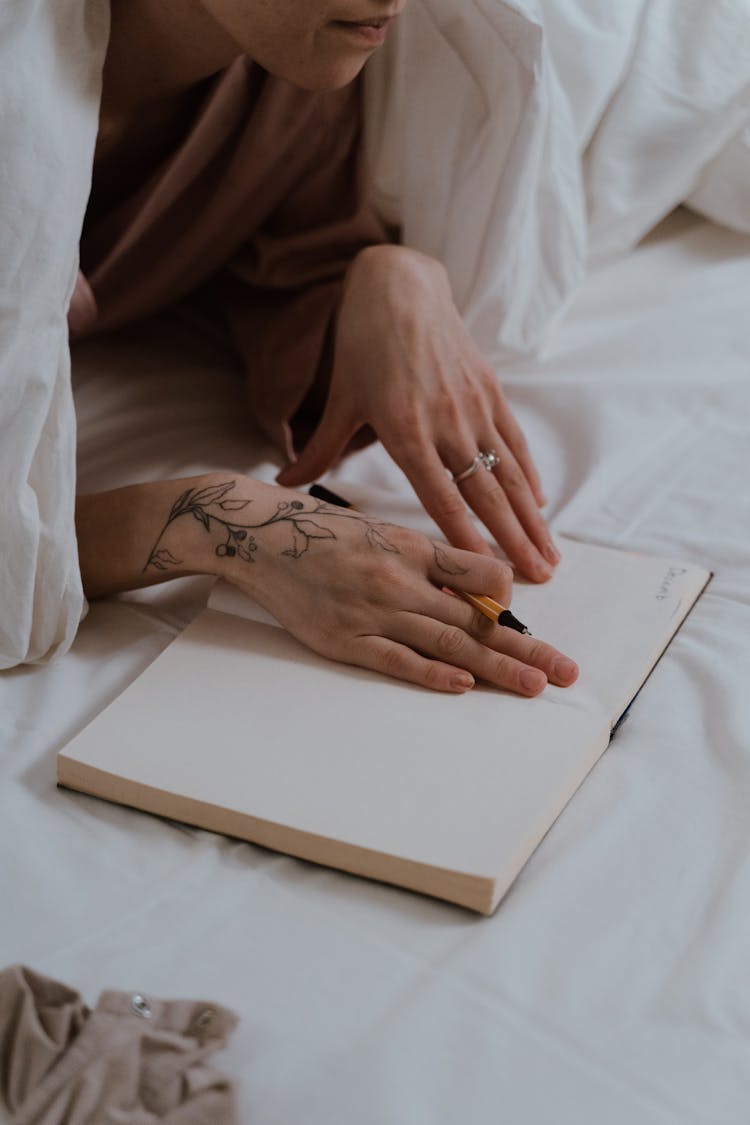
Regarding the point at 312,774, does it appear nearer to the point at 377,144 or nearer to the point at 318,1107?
the point at 318,1107

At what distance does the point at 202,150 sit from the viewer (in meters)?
1.02

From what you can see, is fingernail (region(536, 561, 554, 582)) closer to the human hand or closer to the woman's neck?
the human hand

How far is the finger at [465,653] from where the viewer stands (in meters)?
0.71

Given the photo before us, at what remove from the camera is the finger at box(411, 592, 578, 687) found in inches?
28.6

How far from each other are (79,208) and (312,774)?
373mm

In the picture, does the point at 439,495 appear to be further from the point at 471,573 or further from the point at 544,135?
the point at 544,135

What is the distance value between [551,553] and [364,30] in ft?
1.19

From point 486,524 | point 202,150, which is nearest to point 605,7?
point 202,150

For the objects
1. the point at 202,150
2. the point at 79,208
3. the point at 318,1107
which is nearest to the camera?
the point at 318,1107

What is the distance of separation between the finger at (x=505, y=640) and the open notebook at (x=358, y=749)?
0.01 meters

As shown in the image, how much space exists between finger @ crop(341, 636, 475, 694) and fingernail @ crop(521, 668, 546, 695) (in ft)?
0.10

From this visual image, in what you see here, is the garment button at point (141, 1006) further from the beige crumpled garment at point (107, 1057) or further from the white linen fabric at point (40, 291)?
the white linen fabric at point (40, 291)

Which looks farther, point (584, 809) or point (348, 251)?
point (348, 251)

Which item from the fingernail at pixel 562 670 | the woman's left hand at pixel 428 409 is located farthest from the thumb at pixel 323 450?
the fingernail at pixel 562 670
